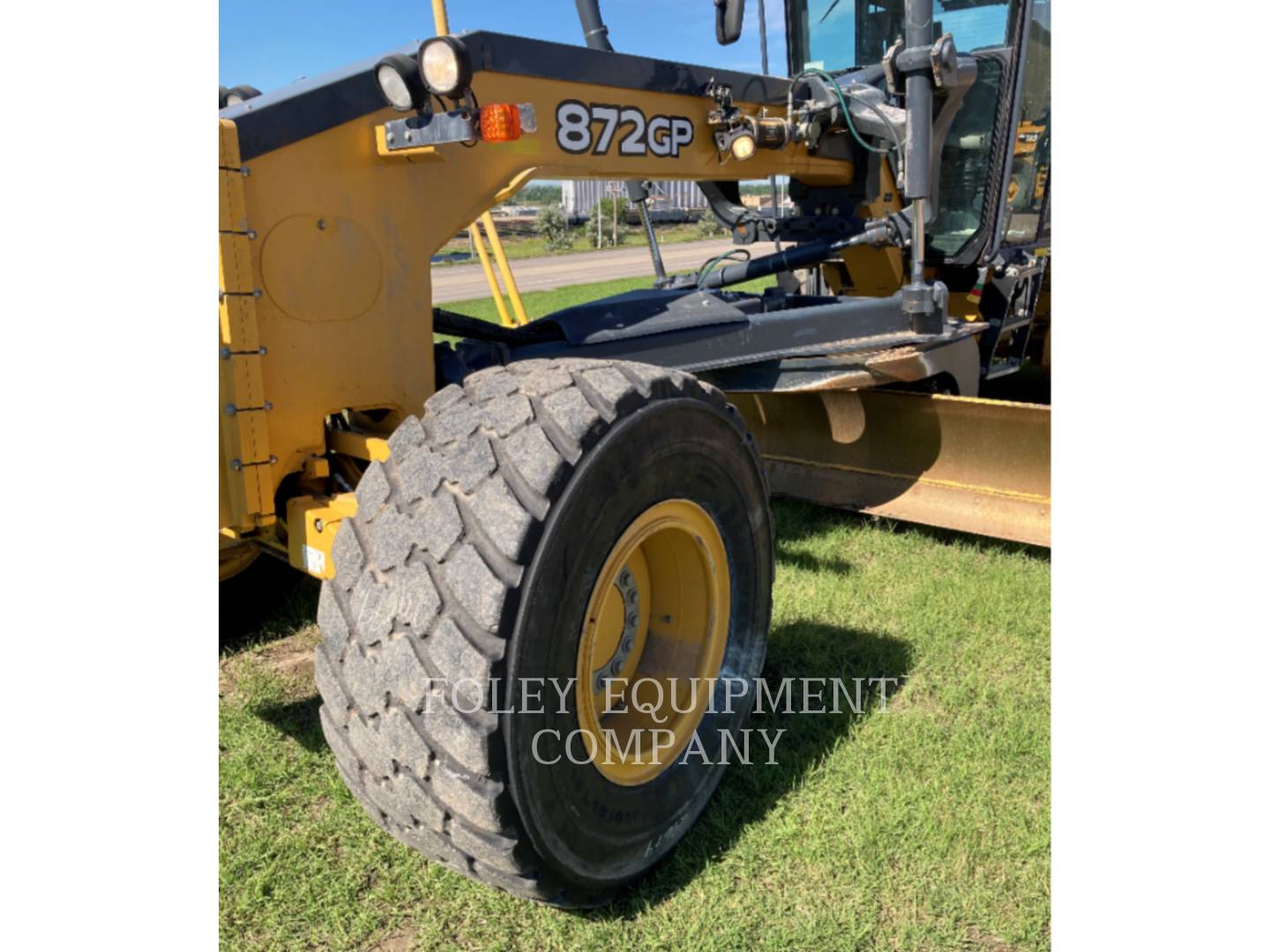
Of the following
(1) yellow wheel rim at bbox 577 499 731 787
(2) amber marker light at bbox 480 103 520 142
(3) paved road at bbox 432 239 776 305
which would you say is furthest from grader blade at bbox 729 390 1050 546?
(3) paved road at bbox 432 239 776 305

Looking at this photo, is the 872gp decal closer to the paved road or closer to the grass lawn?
the grass lawn

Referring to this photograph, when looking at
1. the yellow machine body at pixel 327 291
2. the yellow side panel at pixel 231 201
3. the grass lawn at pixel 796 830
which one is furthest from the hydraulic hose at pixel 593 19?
the grass lawn at pixel 796 830

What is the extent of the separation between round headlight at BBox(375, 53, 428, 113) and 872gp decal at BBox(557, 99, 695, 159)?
2.54ft

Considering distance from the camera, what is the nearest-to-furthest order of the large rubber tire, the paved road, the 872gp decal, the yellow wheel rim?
the large rubber tire, the yellow wheel rim, the 872gp decal, the paved road

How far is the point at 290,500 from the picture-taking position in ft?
9.11

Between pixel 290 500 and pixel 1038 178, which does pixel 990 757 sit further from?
pixel 1038 178

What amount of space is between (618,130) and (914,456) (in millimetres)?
2236

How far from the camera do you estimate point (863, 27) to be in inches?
223

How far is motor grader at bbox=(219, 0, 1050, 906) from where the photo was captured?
2.18 meters

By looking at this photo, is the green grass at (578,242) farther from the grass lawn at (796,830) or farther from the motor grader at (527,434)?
the grass lawn at (796,830)

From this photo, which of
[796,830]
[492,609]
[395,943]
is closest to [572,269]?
[796,830]

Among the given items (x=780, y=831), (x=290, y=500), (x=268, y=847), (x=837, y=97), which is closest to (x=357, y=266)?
(x=290, y=500)

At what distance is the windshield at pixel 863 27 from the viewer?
5.32 metres

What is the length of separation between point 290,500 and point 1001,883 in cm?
212
